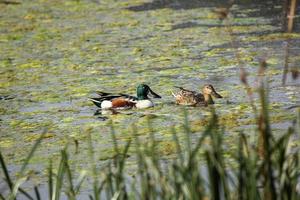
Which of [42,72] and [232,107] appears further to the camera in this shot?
[42,72]

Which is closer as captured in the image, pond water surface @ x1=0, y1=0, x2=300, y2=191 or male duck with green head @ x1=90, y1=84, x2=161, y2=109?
pond water surface @ x1=0, y1=0, x2=300, y2=191

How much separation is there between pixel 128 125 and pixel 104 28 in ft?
14.9

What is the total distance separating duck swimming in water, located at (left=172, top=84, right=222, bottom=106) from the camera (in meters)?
7.30

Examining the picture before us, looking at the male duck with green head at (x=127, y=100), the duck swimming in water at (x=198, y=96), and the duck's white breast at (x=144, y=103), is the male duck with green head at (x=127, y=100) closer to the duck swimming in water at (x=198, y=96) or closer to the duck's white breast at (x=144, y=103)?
the duck's white breast at (x=144, y=103)

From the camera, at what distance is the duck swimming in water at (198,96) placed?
24.0 feet

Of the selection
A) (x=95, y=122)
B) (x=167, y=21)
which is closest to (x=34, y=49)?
(x=167, y=21)

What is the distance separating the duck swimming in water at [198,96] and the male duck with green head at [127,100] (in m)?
0.25

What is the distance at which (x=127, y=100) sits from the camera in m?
7.64

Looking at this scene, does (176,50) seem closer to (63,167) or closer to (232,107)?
(232,107)

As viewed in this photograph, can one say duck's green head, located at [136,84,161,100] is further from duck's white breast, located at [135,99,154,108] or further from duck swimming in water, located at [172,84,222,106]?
duck swimming in water, located at [172,84,222,106]

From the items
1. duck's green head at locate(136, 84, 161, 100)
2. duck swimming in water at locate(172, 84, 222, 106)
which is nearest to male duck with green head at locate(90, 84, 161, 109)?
duck's green head at locate(136, 84, 161, 100)

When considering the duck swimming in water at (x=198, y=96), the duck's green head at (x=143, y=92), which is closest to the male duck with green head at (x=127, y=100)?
the duck's green head at (x=143, y=92)

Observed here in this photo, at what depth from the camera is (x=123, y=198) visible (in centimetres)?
347

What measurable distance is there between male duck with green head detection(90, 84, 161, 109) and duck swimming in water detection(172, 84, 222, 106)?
255mm
